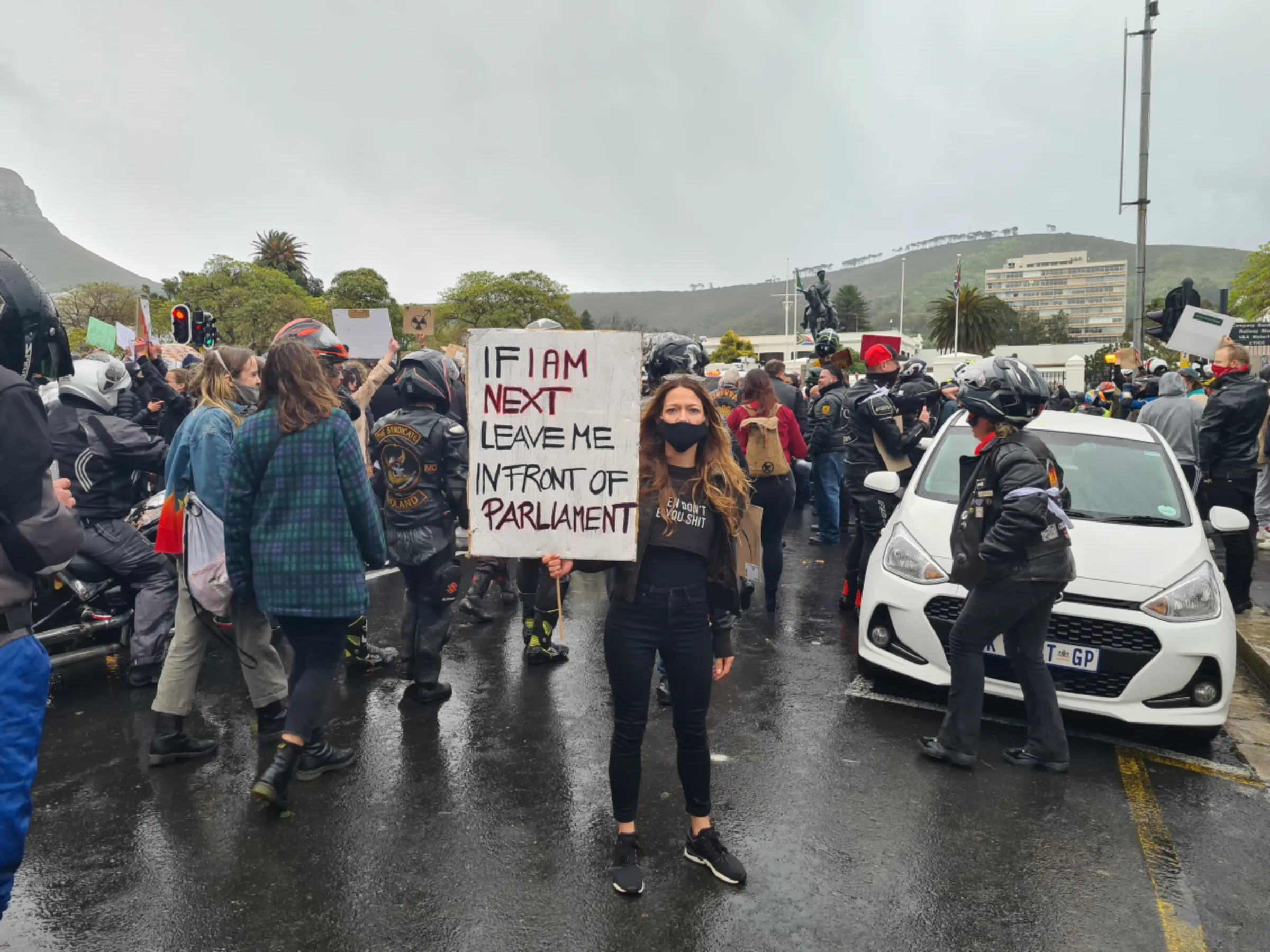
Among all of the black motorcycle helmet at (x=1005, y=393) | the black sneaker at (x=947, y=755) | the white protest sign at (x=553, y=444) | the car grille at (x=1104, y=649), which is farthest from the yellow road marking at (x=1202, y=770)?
the white protest sign at (x=553, y=444)

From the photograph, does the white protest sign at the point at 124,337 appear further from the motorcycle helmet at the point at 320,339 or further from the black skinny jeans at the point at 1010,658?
the black skinny jeans at the point at 1010,658

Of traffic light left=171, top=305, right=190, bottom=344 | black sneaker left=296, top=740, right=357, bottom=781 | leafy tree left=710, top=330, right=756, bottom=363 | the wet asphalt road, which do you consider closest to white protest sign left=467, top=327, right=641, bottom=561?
the wet asphalt road

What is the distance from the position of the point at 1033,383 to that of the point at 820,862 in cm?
259

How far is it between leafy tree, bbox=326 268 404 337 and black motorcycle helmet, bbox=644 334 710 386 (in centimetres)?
7972

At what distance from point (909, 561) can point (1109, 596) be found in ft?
3.46

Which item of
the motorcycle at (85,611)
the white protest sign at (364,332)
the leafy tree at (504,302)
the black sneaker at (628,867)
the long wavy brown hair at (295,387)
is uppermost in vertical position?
the leafy tree at (504,302)

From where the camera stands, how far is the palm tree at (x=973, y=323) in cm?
7456

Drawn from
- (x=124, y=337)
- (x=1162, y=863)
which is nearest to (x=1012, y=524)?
(x=1162, y=863)

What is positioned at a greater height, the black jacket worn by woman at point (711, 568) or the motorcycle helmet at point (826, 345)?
the motorcycle helmet at point (826, 345)

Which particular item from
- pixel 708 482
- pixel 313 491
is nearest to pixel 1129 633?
pixel 708 482

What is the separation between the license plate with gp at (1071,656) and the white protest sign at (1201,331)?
20.5 ft

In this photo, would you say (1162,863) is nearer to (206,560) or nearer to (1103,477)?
(1103,477)

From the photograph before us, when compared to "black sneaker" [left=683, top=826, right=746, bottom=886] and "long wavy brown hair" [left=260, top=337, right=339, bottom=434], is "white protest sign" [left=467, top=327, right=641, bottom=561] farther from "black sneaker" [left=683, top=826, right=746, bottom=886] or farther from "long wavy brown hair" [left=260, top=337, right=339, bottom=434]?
"black sneaker" [left=683, top=826, right=746, bottom=886]

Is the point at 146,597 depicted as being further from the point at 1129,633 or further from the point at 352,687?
the point at 1129,633
